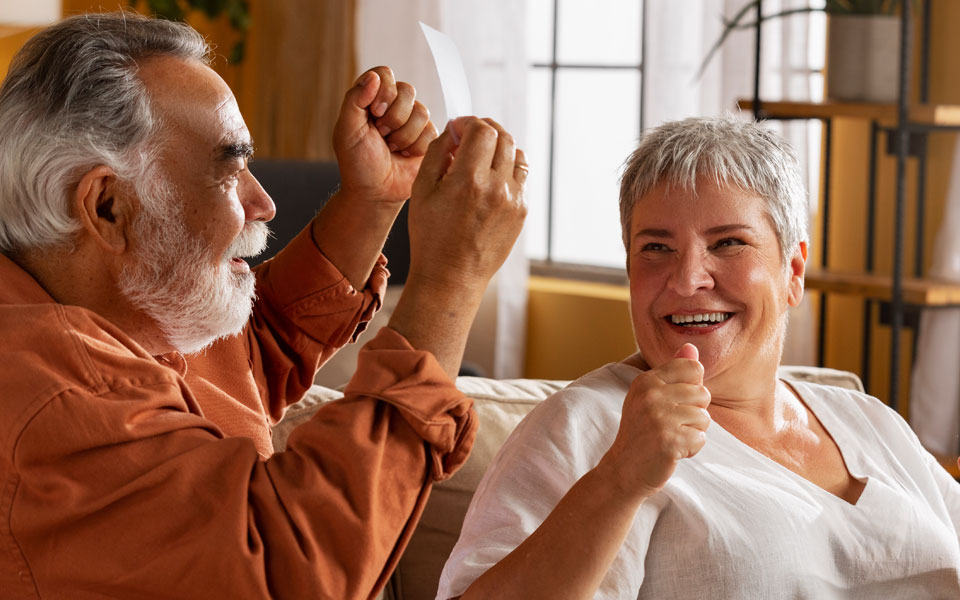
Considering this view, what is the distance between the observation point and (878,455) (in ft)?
5.45

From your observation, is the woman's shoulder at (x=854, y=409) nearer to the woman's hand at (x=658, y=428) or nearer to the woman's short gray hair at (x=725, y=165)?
the woman's short gray hair at (x=725, y=165)

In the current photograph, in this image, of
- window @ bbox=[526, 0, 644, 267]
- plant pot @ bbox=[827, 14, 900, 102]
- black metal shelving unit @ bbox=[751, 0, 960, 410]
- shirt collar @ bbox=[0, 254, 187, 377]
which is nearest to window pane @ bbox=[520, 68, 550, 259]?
window @ bbox=[526, 0, 644, 267]

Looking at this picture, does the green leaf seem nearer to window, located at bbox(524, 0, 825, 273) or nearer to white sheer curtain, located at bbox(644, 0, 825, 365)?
window, located at bbox(524, 0, 825, 273)

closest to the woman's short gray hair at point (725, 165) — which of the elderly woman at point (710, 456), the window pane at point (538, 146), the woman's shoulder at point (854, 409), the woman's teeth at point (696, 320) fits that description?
the elderly woman at point (710, 456)

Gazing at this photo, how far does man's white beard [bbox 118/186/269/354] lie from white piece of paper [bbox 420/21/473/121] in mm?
281

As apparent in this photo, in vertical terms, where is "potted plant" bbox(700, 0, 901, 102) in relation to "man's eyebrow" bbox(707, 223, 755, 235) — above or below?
above

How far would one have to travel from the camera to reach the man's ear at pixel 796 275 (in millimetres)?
1646

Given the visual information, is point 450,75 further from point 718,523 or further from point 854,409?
point 854,409

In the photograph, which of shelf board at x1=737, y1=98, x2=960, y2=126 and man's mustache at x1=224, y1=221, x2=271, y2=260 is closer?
man's mustache at x1=224, y1=221, x2=271, y2=260

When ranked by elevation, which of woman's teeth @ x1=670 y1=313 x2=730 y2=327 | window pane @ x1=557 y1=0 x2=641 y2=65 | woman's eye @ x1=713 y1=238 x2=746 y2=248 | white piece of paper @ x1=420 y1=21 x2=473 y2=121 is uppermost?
window pane @ x1=557 y1=0 x2=641 y2=65

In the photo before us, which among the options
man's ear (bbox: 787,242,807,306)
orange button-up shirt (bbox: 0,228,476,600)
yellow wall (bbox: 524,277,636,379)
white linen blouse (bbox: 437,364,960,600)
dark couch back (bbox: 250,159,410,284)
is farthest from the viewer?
yellow wall (bbox: 524,277,636,379)

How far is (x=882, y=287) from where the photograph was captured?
10.8 ft

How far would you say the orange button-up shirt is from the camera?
0.99 m

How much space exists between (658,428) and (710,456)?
1.00ft
